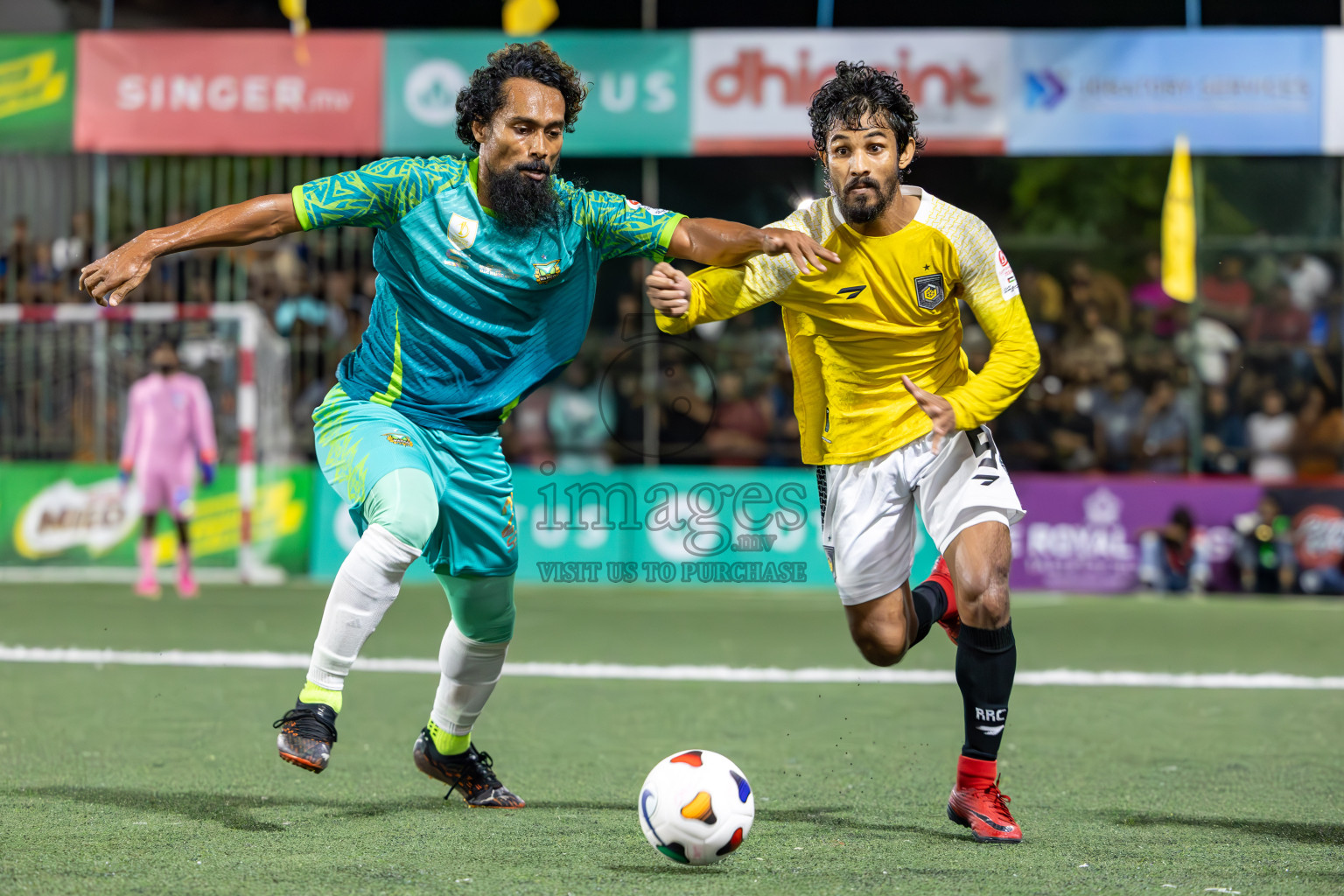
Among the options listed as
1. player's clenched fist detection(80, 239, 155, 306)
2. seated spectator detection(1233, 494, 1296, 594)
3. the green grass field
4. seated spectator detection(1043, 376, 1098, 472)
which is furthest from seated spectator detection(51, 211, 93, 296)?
player's clenched fist detection(80, 239, 155, 306)

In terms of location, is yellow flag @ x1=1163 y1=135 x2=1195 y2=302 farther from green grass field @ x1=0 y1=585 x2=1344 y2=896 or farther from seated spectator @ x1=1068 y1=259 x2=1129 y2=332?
green grass field @ x1=0 y1=585 x2=1344 y2=896

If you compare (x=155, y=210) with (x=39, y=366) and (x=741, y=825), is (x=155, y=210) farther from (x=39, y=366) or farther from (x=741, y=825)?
(x=741, y=825)

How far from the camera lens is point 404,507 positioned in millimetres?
4988

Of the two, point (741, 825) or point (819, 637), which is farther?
point (819, 637)

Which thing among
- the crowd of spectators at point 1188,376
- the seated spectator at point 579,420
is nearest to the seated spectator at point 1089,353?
the crowd of spectators at point 1188,376

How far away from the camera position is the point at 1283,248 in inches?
609

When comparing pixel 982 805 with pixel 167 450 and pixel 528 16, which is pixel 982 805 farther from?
pixel 528 16

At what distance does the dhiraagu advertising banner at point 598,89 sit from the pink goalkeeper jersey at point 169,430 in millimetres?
3432

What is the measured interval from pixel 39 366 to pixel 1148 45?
11.1 metres

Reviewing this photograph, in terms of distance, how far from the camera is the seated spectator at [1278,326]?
15352 mm

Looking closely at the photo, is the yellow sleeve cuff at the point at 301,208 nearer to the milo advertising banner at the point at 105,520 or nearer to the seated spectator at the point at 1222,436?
the milo advertising banner at the point at 105,520

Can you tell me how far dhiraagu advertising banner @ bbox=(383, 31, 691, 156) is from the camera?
15.5m

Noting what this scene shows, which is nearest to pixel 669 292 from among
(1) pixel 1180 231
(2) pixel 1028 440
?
(2) pixel 1028 440

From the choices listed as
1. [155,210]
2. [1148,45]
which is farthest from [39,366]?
[1148,45]
